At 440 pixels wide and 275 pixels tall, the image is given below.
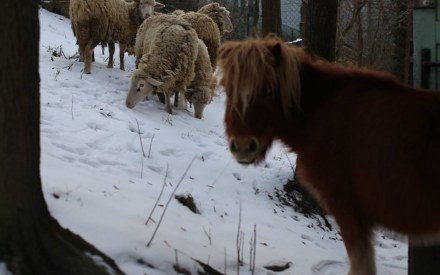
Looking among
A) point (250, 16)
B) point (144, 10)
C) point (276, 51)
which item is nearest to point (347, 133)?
point (276, 51)

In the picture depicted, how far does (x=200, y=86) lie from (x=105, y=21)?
2297 millimetres

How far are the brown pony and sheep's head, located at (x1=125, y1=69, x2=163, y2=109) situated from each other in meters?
6.00

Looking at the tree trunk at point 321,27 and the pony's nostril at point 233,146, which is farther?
the tree trunk at point 321,27

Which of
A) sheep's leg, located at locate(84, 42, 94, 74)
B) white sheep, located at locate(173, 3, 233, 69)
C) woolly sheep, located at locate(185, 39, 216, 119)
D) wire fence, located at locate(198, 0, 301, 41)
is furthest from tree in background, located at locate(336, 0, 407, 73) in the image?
sheep's leg, located at locate(84, 42, 94, 74)

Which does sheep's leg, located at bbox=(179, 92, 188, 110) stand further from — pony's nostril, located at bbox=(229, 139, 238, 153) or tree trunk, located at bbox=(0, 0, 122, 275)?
tree trunk, located at bbox=(0, 0, 122, 275)

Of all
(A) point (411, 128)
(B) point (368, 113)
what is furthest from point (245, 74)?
(A) point (411, 128)

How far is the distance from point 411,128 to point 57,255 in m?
2.13

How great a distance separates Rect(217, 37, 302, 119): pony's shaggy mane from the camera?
3445 millimetres

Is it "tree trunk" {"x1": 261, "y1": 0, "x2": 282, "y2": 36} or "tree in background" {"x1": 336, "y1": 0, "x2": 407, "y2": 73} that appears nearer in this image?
"tree trunk" {"x1": 261, "y1": 0, "x2": 282, "y2": 36}

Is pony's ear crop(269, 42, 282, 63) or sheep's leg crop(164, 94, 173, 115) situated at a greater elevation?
pony's ear crop(269, 42, 282, 63)

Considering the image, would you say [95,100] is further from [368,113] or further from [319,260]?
[368,113]

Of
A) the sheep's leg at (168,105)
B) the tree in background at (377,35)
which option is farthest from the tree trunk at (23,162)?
the tree in background at (377,35)

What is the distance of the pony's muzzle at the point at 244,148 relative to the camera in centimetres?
341

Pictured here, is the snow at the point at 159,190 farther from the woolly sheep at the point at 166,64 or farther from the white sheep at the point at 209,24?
the white sheep at the point at 209,24
